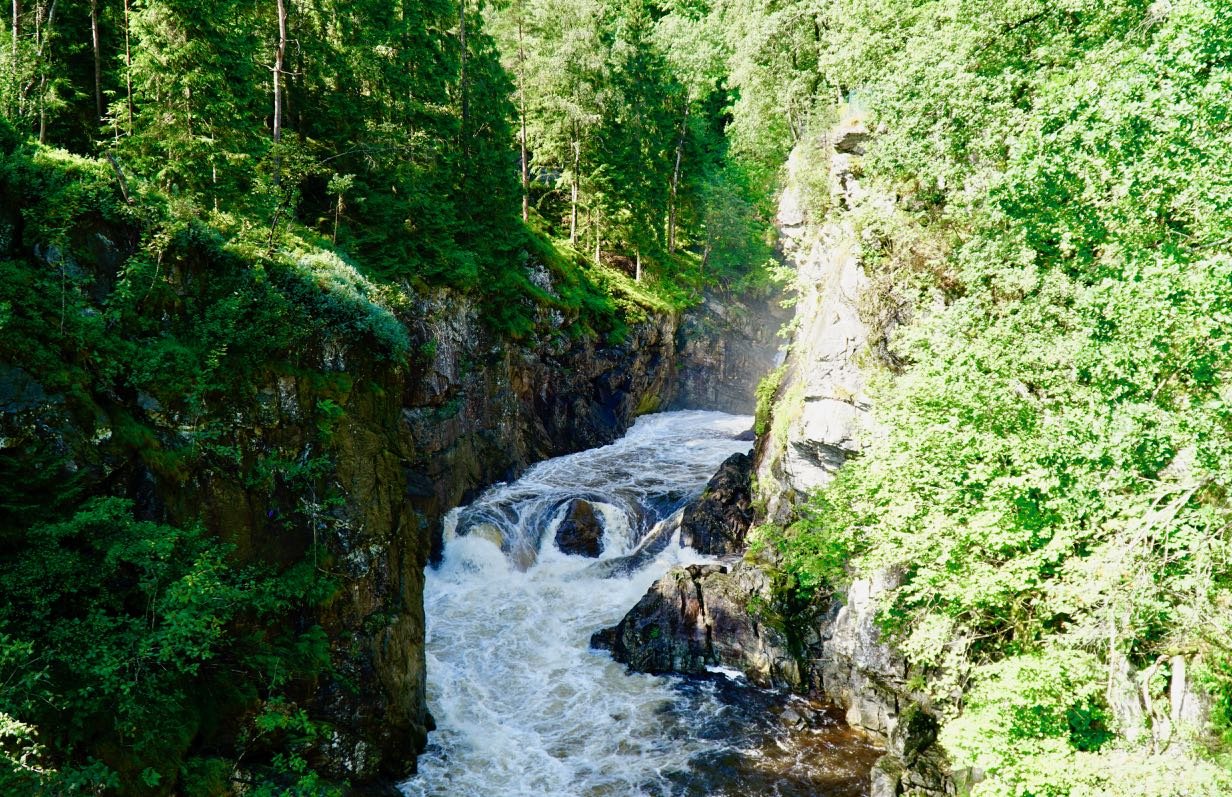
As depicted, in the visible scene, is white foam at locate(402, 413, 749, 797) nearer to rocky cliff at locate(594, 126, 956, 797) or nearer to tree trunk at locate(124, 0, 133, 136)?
rocky cliff at locate(594, 126, 956, 797)

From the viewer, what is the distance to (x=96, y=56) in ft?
55.3

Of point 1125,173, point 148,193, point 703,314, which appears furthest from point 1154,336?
point 703,314

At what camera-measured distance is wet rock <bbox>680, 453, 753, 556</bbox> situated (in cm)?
2184

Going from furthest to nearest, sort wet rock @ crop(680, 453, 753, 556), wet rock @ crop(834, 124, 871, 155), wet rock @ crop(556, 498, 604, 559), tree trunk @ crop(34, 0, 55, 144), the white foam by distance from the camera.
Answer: wet rock @ crop(556, 498, 604, 559), wet rock @ crop(680, 453, 753, 556), wet rock @ crop(834, 124, 871, 155), the white foam, tree trunk @ crop(34, 0, 55, 144)

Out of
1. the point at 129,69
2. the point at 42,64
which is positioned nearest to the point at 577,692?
the point at 129,69

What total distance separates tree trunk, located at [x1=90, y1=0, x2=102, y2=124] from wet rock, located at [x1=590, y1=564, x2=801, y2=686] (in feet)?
60.4

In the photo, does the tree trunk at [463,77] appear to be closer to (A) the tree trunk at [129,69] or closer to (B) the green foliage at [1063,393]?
(A) the tree trunk at [129,69]

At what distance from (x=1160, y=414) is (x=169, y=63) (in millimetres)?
18125

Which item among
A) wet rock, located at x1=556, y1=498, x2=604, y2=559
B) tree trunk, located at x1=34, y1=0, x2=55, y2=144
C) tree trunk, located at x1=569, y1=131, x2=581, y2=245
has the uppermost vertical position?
tree trunk, located at x1=569, y1=131, x2=581, y2=245

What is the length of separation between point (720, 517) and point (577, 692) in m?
7.80

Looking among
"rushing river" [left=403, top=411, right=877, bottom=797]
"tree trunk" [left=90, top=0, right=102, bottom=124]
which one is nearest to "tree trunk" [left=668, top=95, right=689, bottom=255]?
"rushing river" [left=403, top=411, right=877, bottom=797]

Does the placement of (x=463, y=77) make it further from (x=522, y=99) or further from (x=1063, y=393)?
(x=1063, y=393)

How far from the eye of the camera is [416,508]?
20875 mm

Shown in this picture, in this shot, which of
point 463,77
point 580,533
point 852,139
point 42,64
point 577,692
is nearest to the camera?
point 42,64
